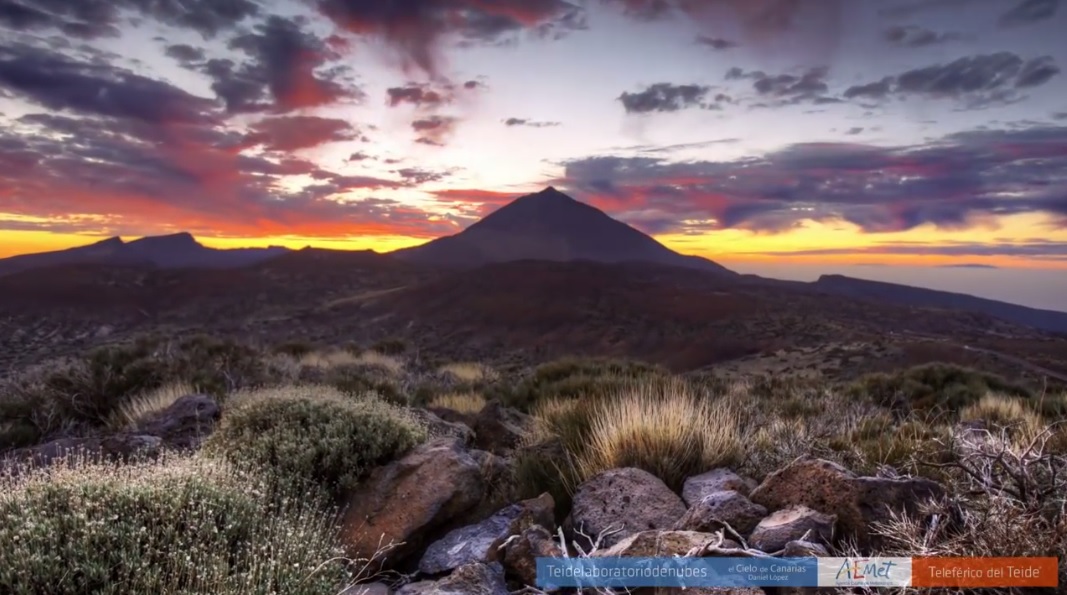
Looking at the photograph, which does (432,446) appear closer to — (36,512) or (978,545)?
(36,512)

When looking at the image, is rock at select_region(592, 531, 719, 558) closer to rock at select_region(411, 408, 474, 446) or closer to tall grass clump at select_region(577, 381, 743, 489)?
tall grass clump at select_region(577, 381, 743, 489)

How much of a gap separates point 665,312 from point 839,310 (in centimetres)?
1928

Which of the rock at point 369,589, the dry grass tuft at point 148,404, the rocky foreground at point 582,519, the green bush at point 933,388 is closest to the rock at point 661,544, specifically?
the rocky foreground at point 582,519

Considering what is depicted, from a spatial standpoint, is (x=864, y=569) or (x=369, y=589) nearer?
(x=864, y=569)

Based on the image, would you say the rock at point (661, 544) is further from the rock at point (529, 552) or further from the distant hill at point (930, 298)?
the distant hill at point (930, 298)

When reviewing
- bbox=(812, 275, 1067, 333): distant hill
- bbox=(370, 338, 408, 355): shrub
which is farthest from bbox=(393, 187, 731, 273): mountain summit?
bbox=(370, 338, 408, 355): shrub

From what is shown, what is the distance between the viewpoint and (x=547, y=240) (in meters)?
148

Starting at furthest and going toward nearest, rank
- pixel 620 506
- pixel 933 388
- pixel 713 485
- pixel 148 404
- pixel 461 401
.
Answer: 1. pixel 933 388
2. pixel 461 401
3. pixel 148 404
4. pixel 713 485
5. pixel 620 506

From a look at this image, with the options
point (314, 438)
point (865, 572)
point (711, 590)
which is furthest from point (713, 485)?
point (314, 438)

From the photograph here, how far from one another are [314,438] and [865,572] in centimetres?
438

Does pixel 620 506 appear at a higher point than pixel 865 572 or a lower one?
lower

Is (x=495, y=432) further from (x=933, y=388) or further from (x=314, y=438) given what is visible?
(x=933, y=388)

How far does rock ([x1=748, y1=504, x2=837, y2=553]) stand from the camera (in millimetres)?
3740

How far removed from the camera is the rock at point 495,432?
755cm
